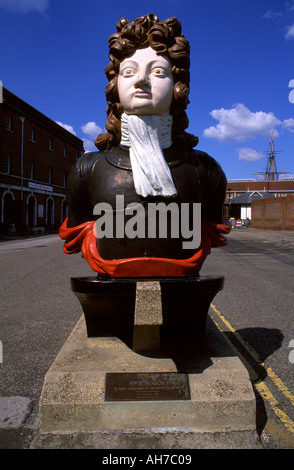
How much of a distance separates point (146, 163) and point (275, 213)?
33554 millimetres

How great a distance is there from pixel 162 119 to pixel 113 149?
38 cm

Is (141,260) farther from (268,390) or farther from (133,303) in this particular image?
(268,390)

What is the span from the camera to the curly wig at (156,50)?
2.18 metres

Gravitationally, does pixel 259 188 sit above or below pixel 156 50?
above

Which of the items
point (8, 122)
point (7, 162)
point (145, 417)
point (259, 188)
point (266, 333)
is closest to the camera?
point (145, 417)

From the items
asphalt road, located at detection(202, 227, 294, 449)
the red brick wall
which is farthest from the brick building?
the red brick wall

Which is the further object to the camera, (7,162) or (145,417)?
(7,162)

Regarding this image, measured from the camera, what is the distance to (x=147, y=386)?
1.97 m

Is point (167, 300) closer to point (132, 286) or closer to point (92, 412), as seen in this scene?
point (132, 286)

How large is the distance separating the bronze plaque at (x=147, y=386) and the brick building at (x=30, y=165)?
2195 centimetres

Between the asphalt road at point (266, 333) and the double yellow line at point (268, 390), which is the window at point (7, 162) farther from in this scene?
the double yellow line at point (268, 390)

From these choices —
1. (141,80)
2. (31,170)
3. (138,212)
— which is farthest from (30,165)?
(138,212)

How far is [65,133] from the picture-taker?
31.2 meters
